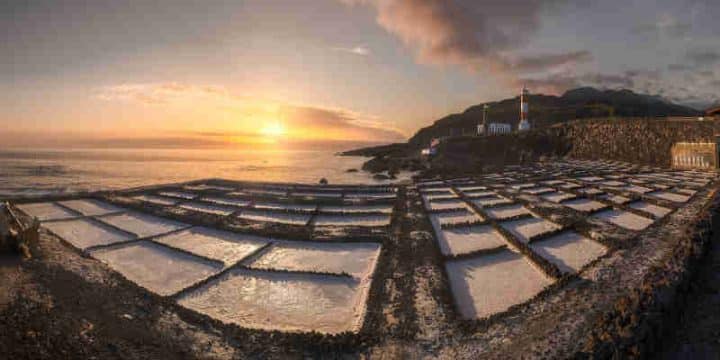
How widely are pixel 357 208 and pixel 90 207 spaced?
44.2 ft

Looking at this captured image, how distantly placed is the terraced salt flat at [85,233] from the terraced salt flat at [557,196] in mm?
18392

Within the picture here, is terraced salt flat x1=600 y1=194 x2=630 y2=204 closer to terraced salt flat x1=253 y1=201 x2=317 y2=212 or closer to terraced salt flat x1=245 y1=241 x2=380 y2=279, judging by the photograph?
terraced salt flat x1=245 y1=241 x2=380 y2=279

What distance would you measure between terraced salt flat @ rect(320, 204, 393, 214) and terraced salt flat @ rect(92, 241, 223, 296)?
667 cm

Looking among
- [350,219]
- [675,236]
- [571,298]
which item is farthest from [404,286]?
[675,236]

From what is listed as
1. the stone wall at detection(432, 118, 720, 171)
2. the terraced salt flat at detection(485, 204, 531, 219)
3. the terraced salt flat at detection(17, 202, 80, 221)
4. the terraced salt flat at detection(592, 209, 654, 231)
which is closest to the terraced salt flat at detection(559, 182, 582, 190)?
the terraced salt flat at detection(592, 209, 654, 231)

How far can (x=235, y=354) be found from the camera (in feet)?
14.8

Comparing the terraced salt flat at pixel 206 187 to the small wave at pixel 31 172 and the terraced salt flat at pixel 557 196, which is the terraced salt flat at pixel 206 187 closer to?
the terraced salt flat at pixel 557 196

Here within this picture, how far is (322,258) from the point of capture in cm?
864

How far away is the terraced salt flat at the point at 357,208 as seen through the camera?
14.1 metres

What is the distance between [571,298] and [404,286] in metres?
3.23

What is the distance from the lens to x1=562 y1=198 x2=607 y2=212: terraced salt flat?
12656 mm

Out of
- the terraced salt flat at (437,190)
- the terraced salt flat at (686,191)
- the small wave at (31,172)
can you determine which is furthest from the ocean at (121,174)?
the terraced salt flat at (686,191)

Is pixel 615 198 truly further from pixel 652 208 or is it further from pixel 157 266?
pixel 157 266

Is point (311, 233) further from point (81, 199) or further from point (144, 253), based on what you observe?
point (81, 199)
